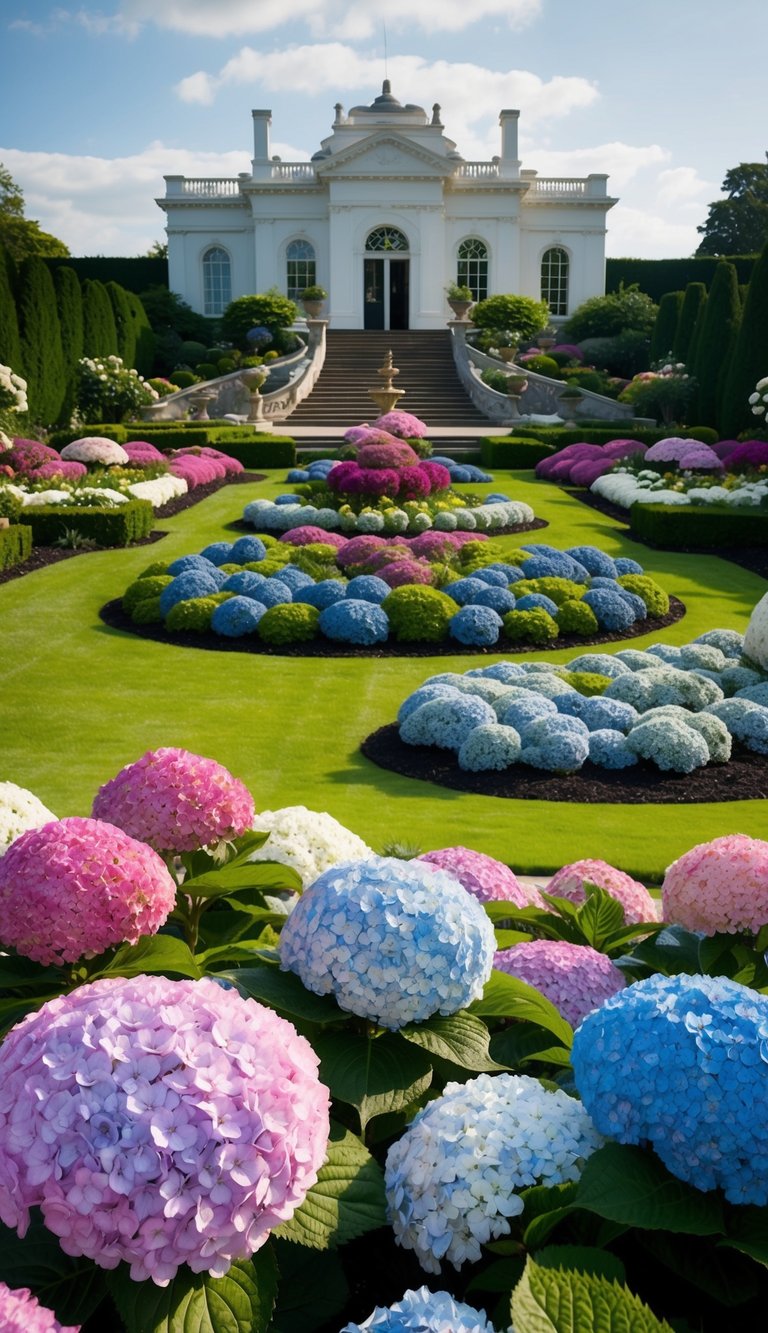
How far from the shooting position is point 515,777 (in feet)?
22.1

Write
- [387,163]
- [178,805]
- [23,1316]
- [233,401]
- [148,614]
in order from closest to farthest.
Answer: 1. [23,1316]
2. [178,805]
3. [148,614]
4. [233,401]
5. [387,163]

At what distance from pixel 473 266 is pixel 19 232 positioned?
60.7 ft

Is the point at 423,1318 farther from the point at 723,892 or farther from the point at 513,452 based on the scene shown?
the point at 513,452

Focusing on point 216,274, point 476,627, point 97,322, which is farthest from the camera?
point 216,274

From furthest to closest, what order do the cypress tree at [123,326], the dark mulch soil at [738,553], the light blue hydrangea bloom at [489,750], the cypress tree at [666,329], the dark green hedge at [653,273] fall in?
the dark green hedge at [653,273] < the cypress tree at [666,329] < the cypress tree at [123,326] < the dark mulch soil at [738,553] < the light blue hydrangea bloom at [489,750]

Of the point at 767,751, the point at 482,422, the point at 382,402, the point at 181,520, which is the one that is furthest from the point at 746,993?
the point at 482,422

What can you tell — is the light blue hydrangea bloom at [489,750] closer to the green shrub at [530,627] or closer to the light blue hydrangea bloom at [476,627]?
the light blue hydrangea bloom at [476,627]

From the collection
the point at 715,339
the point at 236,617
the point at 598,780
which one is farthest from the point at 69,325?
the point at 598,780

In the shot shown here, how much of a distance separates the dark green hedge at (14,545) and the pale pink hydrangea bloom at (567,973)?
36.3 feet

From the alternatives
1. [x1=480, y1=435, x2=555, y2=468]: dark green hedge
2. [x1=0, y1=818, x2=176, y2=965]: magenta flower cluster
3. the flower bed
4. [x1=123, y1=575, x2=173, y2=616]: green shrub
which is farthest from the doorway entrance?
[x1=0, y1=818, x2=176, y2=965]: magenta flower cluster

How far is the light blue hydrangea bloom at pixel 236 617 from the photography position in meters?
9.98

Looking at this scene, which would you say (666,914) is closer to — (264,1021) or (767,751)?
(264,1021)

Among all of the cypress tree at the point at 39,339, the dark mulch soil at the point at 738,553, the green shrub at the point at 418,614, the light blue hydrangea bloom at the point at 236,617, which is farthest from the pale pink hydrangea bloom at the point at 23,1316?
the cypress tree at the point at 39,339

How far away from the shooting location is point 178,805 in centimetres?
279
